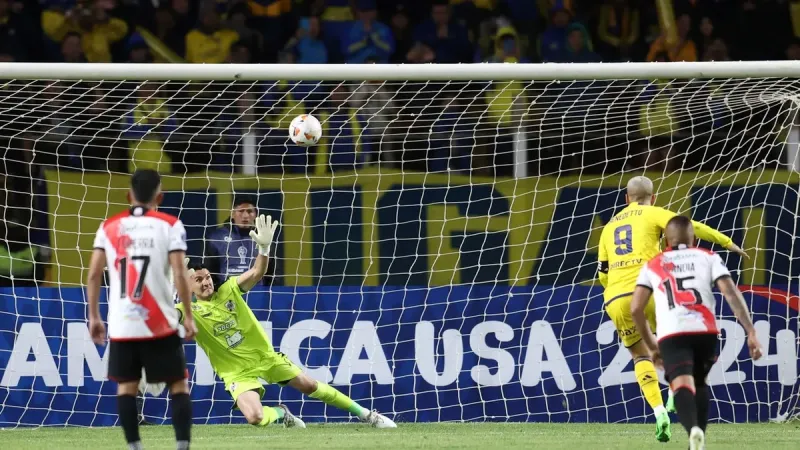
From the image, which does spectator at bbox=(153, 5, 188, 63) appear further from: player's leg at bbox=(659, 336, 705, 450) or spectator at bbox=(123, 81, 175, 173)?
player's leg at bbox=(659, 336, 705, 450)

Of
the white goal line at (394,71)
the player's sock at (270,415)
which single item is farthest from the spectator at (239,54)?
the player's sock at (270,415)

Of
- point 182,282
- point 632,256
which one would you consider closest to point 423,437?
point 632,256

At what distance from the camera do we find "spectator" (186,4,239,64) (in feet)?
45.1

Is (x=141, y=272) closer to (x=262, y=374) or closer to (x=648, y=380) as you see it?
(x=262, y=374)

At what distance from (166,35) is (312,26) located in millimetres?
1505

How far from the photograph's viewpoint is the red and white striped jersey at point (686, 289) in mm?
7430

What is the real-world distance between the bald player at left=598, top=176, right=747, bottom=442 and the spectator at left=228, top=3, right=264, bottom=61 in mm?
5220

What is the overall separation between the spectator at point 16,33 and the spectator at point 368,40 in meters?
3.19

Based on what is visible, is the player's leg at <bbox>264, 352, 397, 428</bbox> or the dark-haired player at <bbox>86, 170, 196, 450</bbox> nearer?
the dark-haired player at <bbox>86, 170, 196, 450</bbox>

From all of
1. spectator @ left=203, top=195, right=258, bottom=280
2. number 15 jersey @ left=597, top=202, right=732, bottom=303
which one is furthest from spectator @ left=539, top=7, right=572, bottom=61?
number 15 jersey @ left=597, top=202, right=732, bottom=303

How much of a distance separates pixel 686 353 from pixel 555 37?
7.05m

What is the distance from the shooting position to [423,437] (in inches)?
379

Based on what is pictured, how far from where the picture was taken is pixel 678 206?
11.7m

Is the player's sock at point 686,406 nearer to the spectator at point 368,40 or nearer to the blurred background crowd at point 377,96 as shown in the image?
the blurred background crowd at point 377,96
